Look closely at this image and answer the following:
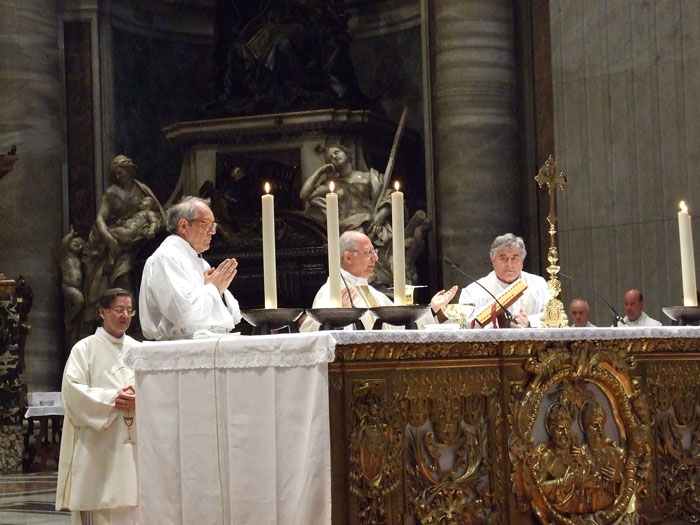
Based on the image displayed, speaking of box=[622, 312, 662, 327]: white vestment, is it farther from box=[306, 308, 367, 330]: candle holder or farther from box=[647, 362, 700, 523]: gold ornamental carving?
box=[306, 308, 367, 330]: candle holder

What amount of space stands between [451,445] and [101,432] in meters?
1.97

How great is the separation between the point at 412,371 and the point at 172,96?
1024 centimetres

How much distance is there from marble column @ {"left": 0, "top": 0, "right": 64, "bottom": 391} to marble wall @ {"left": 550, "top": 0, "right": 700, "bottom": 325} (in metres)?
5.25

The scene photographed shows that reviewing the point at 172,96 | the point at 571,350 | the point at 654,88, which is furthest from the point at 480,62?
the point at 571,350

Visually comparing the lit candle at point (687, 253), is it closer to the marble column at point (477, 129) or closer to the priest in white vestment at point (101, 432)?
the priest in white vestment at point (101, 432)

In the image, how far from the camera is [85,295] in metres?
13.9

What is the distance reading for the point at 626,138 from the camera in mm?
11164

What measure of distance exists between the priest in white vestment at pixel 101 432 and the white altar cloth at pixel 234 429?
0.77 metres

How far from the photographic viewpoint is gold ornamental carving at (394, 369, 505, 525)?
550 cm

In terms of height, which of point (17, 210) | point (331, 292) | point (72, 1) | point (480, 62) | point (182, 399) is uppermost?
point (72, 1)

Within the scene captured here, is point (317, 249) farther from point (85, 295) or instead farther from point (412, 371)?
point (412, 371)

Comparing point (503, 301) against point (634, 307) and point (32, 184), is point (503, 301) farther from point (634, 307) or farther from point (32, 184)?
point (32, 184)

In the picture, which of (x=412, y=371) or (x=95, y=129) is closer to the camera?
(x=412, y=371)

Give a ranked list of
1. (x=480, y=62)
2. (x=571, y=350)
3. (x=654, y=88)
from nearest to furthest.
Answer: (x=571, y=350) < (x=654, y=88) < (x=480, y=62)
